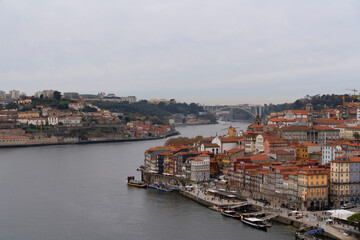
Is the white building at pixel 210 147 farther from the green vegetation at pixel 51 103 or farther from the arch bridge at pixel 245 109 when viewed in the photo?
the arch bridge at pixel 245 109

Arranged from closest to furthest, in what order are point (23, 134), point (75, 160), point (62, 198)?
1. point (62, 198)
2. point (75, 160)
3. point (23, 134)

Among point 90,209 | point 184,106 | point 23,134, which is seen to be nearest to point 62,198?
point 90,209

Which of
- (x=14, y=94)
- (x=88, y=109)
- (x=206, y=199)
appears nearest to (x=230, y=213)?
(x=206, y=199)

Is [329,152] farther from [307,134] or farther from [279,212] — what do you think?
[307,134]

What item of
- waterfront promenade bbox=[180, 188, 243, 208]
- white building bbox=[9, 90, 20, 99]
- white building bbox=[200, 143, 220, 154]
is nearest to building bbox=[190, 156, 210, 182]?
waterfront promenade bbox=[180, 188, 243, 208]

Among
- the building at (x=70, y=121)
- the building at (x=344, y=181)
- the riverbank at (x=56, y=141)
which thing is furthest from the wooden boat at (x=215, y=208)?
the building at (x=70, y=121)

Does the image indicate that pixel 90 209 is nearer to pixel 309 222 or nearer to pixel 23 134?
pixel 309 222

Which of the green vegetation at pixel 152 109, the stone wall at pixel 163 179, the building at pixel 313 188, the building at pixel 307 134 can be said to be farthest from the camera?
the green vegetation at pixel 152 109

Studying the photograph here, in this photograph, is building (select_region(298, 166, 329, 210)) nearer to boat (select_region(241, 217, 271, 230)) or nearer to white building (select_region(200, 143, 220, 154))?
boat (select_region(241, 217, 271, 230))
